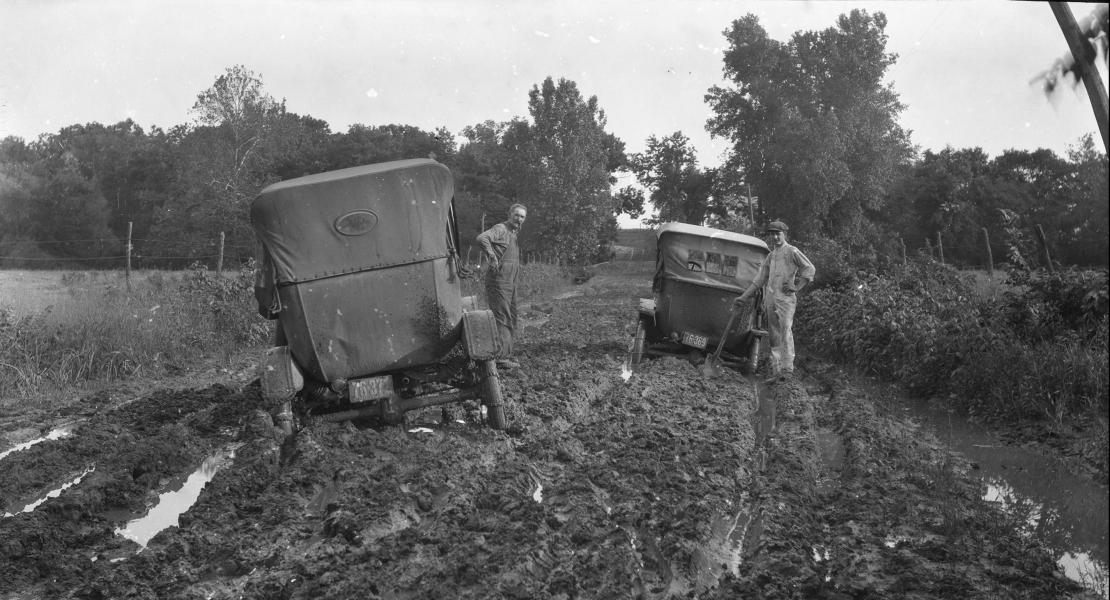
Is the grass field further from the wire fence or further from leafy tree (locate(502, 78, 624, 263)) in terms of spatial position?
leafy tree (locate(502, 78, 624, 263))

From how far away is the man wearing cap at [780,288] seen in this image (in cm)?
1084

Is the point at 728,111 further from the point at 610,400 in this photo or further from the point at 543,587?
the point at 543,587

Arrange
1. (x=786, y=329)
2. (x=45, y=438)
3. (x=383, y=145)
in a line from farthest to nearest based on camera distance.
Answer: (x=383, y=145) → (x=786, y=329) → (x=45, y=438)

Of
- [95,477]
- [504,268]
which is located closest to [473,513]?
[95,477]

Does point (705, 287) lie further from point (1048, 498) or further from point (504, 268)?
point (1048, 498)

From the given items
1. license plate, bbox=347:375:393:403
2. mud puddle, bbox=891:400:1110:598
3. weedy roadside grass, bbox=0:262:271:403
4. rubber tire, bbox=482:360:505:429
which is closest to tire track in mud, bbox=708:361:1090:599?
mud puddle, bbox=891:400:1110:598

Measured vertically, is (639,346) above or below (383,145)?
below

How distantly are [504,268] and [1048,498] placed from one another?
21.2 feet

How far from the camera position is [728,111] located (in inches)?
1630

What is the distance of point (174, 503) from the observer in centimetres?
588

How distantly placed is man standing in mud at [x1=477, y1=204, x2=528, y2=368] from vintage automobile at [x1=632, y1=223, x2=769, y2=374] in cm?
218

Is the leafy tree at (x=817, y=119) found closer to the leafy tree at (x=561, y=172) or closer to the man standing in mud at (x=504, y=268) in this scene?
the leafy tree at (x=561, y=172)

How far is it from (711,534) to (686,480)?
3.33 feet

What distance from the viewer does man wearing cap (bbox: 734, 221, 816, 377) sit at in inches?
427
